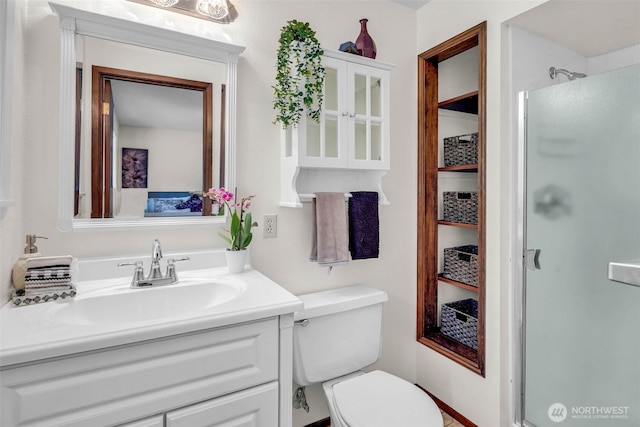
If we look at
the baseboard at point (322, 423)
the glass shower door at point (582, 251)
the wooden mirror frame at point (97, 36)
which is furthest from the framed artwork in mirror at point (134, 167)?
the glass shower door at point (582, 251)

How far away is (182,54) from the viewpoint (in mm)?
1434

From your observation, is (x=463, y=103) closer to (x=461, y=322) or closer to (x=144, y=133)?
(x=461, y=322)

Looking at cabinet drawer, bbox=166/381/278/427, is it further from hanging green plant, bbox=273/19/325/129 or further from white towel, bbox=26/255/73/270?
hanging green plant, bbox=273/19/325/129

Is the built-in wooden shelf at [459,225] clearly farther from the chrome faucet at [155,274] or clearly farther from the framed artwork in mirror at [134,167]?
the framed artwork in mirror at [134,167]

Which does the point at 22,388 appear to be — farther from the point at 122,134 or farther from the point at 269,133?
the point at 269,133

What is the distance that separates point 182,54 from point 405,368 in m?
2.04

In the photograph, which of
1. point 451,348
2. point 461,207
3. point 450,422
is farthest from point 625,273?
point 450,422

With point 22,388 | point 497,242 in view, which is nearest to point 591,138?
point 497,242

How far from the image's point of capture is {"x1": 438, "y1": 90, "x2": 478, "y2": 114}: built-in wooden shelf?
5.97 ft

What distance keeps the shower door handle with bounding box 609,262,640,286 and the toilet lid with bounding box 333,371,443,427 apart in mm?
805

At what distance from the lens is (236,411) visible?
40.3 inches

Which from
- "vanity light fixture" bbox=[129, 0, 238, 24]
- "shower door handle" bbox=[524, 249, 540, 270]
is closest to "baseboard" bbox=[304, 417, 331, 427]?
"shower door handle" bbox=[524, 249, 540, 270]

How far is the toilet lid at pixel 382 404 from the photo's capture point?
121cm

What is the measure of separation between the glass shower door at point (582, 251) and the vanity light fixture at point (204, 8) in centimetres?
137
